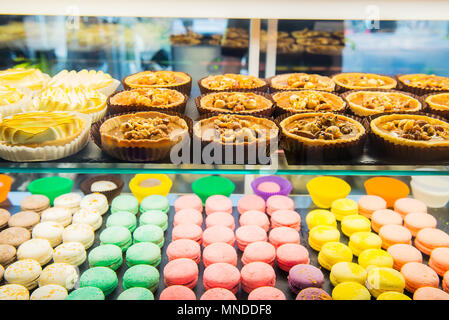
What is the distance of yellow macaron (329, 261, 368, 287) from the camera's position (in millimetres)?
2348

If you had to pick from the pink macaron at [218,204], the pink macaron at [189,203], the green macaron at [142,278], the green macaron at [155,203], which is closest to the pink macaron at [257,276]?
the green macaron at [142,278]

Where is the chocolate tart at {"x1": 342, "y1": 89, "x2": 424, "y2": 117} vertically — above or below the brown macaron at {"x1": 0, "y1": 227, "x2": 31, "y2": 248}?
above

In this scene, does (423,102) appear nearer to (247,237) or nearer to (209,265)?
(247,237)

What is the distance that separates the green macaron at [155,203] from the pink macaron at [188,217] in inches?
5.1

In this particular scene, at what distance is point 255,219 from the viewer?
2.84m

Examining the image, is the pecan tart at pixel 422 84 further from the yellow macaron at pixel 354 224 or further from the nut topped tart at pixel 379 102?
the yellow macaron at pixel 354 224

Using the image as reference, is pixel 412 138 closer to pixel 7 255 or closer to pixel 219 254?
pixel 219 254

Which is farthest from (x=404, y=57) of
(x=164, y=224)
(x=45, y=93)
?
(x=45, y=93)

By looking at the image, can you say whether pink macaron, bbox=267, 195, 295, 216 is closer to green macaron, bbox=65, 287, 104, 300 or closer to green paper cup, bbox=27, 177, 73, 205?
green macaron, bbox=65, 287, 104, 300

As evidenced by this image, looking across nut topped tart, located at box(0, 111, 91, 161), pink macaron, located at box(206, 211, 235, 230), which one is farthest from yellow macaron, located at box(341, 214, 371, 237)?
nut topped tart, located at box(0, 111, 91, 161)

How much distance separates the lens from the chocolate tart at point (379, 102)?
2256mm

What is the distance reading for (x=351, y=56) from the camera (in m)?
4.76

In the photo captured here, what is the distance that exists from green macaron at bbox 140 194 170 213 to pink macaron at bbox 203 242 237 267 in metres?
0.55

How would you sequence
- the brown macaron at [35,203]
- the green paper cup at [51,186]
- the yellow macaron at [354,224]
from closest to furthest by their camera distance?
the yellow macaron at [354,224]
the brown macaron at [35,203]
the green paper cup at [51,186]
